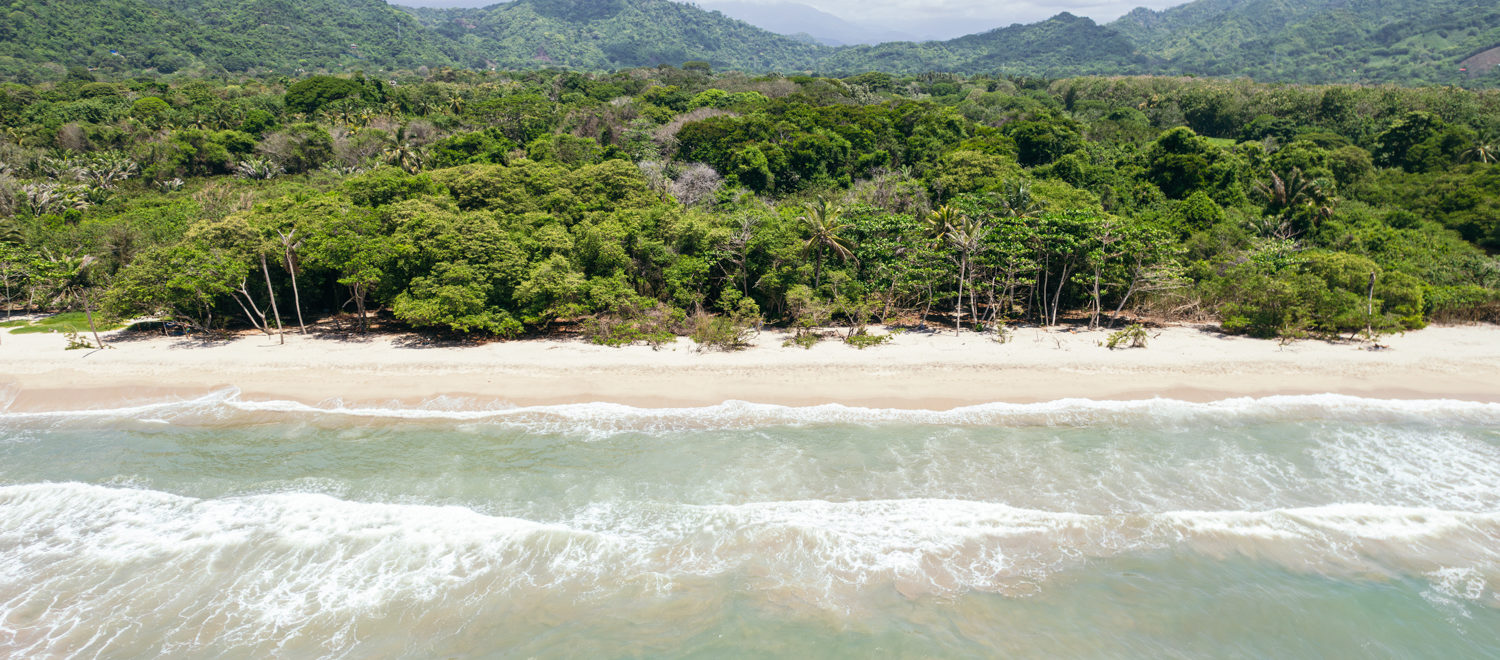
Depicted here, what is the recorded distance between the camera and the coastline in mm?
19359

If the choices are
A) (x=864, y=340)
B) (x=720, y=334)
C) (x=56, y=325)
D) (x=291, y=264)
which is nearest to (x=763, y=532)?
(x=720, y=334)

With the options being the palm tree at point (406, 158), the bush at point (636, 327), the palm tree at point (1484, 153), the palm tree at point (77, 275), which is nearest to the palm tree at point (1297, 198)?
the palm tree at point (1484, 153)

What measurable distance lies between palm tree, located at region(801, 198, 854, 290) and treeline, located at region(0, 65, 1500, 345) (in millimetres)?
217

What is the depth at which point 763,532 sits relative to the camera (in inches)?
531

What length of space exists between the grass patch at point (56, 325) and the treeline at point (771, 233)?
114cm

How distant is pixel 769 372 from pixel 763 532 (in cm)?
799

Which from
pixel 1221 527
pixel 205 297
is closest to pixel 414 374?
pixel 205 297

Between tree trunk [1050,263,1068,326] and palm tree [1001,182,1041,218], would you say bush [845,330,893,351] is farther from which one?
palm tree [1001,182,1041,218]

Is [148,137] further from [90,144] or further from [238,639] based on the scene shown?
[238,639]

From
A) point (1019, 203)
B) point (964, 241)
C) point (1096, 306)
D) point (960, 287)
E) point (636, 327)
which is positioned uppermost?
point (1019, 203)

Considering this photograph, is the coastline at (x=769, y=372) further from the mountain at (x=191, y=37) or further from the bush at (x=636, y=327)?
the mountain at (x=191, y=37)

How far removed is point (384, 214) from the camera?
25906 millimetres

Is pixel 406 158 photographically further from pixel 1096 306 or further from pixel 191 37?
pixel 191 37

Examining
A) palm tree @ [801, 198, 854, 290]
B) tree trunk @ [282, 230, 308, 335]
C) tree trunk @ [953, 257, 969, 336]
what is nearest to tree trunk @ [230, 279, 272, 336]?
tree trunk @ [282, 230, 308, 335]
